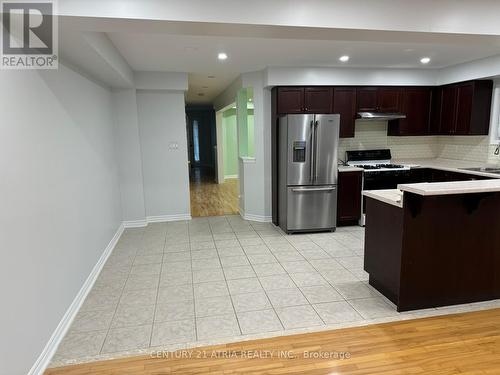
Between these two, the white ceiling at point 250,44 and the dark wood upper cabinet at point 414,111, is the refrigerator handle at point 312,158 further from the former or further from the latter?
the dark wood upper cabinet at point 414,111

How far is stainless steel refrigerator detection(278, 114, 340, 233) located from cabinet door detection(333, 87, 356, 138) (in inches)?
23.8

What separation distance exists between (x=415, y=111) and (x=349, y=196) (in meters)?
1.84

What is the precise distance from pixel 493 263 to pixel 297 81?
3.25m

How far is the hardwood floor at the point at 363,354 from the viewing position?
2.03 meters

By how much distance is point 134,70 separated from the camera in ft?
15.6

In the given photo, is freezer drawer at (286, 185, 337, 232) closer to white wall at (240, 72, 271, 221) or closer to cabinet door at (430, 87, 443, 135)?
white wall at (240, 72, 271, 221)

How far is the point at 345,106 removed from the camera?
498cm

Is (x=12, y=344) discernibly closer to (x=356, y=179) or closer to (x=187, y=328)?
(x=187, y=328)

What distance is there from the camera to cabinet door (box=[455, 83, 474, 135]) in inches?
187

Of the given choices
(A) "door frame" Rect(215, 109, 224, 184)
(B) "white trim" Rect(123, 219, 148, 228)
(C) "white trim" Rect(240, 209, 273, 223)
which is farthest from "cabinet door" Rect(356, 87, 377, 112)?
(A) "door frame" Rect(215, 109, 224, 184)

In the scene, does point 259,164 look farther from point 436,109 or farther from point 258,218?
point 436,109

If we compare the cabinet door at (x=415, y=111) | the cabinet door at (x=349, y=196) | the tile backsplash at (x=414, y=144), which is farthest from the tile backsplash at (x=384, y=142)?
the cabinet door at (x=349, y=196)

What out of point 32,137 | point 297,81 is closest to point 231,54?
point 297,81

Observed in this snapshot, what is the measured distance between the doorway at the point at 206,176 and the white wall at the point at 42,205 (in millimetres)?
2992
